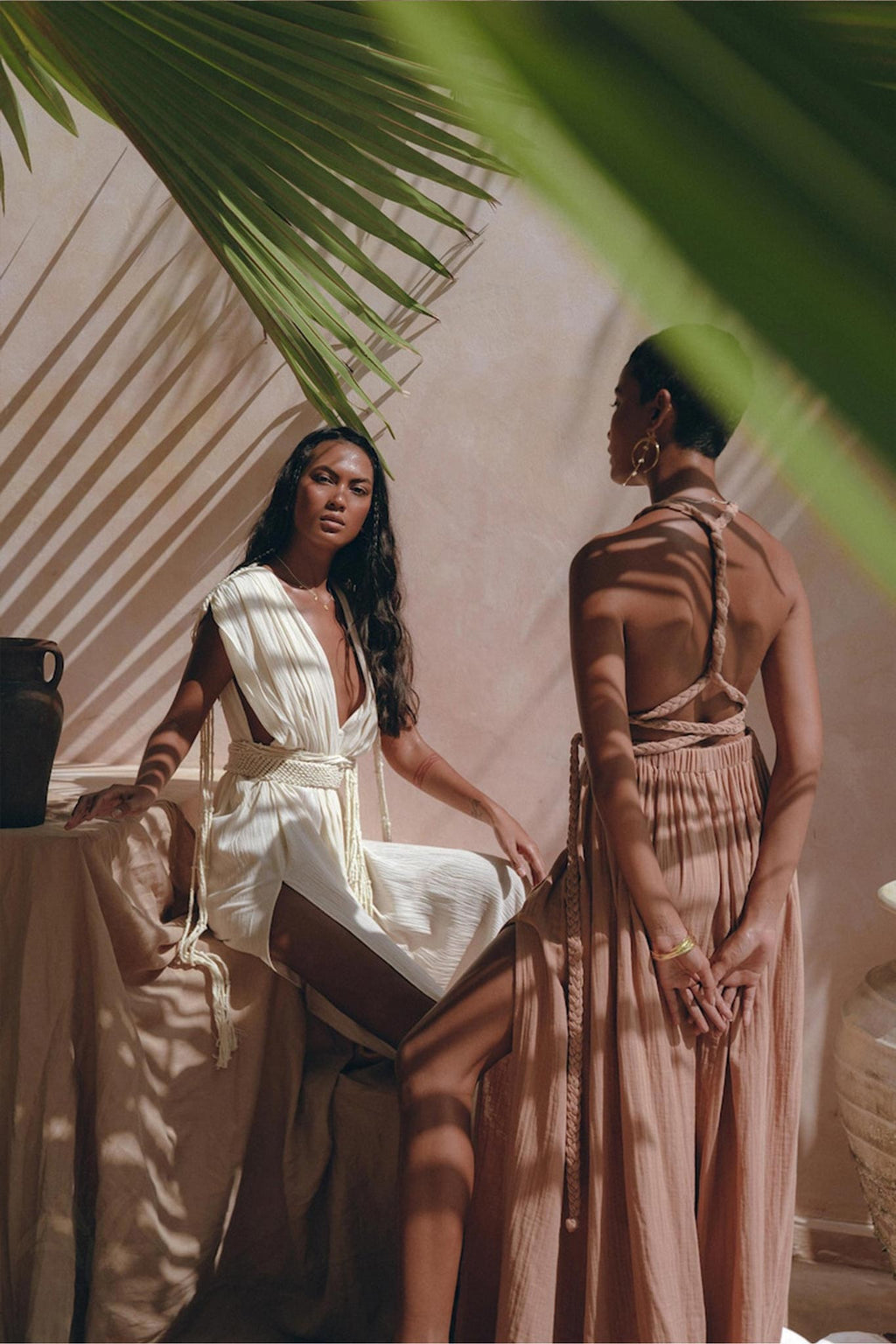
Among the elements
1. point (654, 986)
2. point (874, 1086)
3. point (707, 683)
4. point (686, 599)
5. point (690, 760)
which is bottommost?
point (874, 1086)

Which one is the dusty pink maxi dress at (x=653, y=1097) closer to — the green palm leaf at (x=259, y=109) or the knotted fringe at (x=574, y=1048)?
the knotted fringe at (x=574, y=1048)

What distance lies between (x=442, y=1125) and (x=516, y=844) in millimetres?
1072

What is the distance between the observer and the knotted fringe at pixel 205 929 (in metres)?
2.67

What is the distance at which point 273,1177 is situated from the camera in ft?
8.95

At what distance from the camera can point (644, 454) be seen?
208cm

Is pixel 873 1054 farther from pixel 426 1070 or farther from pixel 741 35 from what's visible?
pixel 741 35

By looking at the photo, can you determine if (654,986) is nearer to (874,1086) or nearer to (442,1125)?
(442,1125)

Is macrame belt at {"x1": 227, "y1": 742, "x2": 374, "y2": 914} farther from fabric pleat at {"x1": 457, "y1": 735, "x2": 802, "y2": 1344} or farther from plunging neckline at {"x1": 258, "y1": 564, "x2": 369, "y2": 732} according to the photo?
fabric pleat at {"x1": 457, "y1": 735, "x2": 802, "y2": 1344}

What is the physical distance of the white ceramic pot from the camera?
2820mm

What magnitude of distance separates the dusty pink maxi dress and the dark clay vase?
47.4 inches

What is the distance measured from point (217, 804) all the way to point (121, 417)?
133 cm

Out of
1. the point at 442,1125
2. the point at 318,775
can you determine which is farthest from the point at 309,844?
the point at 442,1125

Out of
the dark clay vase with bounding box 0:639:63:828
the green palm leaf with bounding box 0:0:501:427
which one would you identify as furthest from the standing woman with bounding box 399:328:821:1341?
the dark clay vase with bounding box 0:639:63:828

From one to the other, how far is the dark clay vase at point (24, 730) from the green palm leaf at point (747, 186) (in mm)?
2650
